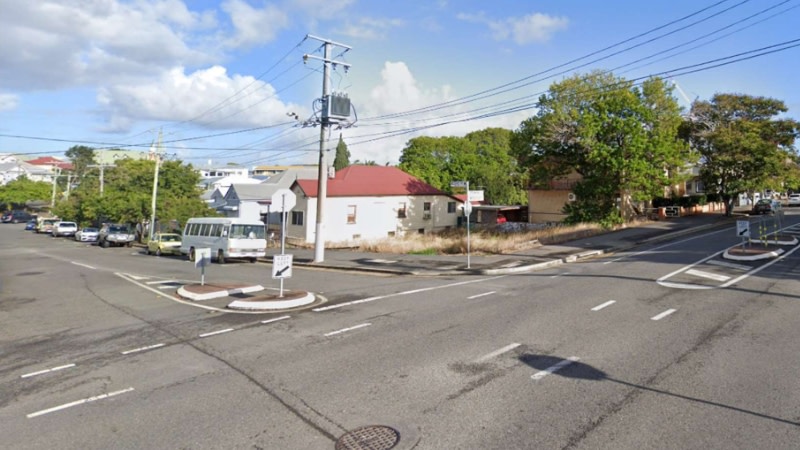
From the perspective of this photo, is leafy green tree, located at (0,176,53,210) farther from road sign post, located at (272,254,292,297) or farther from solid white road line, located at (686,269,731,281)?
solid white road line, located at (686,269,731,281)

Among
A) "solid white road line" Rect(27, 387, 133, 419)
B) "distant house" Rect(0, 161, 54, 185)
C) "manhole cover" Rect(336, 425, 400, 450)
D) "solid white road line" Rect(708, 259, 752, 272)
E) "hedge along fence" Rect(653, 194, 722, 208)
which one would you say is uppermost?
"distant house" Rect(0, 161, 54, 185)

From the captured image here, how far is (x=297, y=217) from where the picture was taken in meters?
38.7

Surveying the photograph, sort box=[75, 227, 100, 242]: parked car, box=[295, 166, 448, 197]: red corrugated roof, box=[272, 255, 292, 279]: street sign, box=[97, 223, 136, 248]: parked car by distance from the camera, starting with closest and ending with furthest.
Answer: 1. box=[272, 255, 292, 279]: street sign
2. box=[295, 166, 448, 197]: red corrugated roof
3. box=[97, 223, 136, 248]: parked car
4. box=[75, 227, 100, 242]: parked car

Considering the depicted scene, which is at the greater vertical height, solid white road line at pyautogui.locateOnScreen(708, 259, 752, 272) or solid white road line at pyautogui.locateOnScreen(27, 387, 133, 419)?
solid white road line at pyautogui.locateOnScreen(708, 259, 752, 272)

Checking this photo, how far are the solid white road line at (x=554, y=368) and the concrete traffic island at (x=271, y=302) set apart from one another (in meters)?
6.80

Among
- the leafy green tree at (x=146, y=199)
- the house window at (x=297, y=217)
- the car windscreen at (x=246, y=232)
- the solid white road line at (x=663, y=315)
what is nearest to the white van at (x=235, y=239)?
the car windscreen at (x=246, y=232)

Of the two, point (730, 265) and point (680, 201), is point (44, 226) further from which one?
point (680, 201)

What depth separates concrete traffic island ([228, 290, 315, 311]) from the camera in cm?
1152

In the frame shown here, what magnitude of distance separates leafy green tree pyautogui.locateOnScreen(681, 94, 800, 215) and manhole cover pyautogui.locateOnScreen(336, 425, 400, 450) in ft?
133

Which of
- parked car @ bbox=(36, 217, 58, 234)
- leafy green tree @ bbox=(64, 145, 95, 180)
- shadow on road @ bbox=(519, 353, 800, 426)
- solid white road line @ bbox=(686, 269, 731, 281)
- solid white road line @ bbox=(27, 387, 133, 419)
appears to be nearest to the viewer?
shadow on road @ bbox=(519, 353, 800, 426)

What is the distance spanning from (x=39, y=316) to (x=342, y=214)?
2777 centimetres

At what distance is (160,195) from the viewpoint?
4638 centimetres

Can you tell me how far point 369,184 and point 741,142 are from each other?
2879 cm

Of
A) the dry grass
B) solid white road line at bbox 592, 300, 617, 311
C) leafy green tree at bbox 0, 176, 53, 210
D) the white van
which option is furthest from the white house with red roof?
leafy green tree at bbox 0, 176, 53, 210
